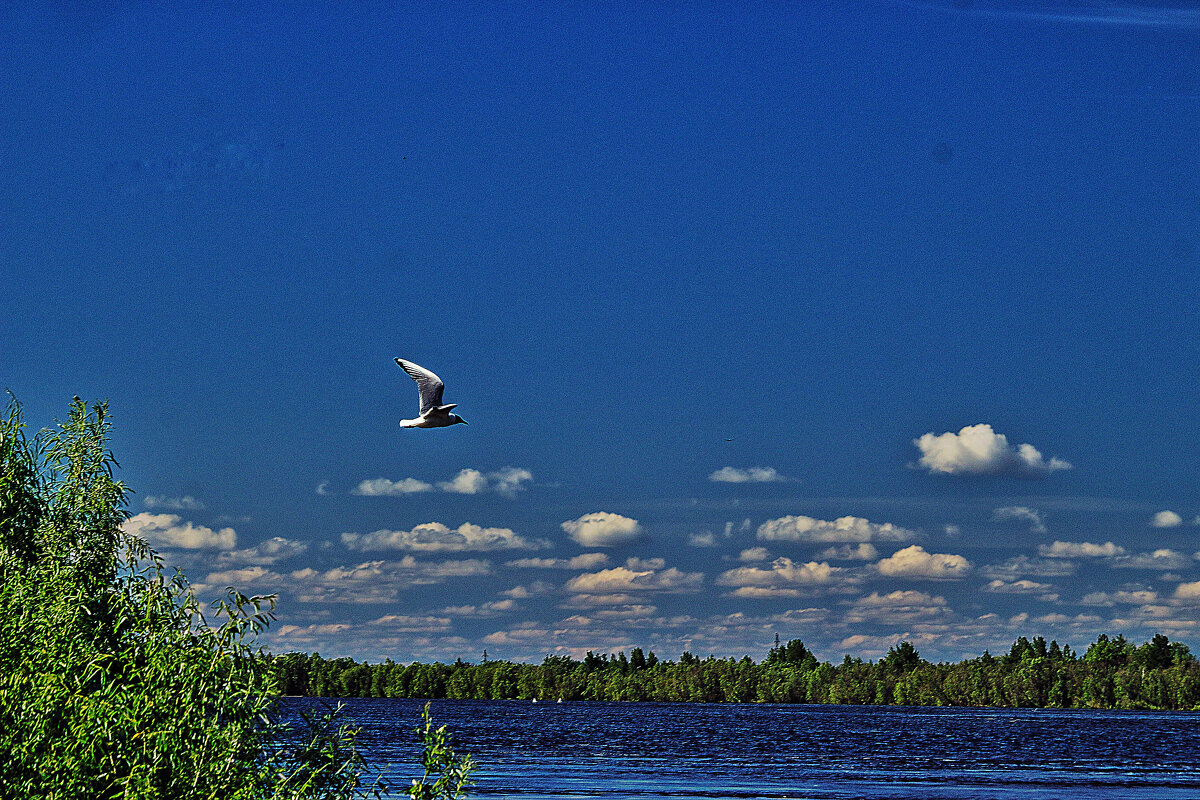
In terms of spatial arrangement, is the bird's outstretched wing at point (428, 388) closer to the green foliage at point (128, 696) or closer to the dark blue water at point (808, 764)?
the green foliage at point (128, 696)

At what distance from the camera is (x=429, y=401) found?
3344 cm

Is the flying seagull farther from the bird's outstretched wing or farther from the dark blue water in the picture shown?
the dark blue water

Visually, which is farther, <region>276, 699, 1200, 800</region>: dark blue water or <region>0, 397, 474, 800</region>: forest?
<region>276, 699, 1200, 800</region>: dark blue water

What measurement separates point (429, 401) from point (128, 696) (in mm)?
9724

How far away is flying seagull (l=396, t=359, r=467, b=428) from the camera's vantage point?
107 feet

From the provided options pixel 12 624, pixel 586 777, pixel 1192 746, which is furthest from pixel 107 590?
pixel 1192 746

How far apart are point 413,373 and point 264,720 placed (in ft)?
29.8

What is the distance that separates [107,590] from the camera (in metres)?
31.5

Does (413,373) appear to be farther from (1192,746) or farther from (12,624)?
(1192,746)

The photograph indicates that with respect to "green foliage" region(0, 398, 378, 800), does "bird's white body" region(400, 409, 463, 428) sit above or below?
above

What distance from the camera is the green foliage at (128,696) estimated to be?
28.0 meters

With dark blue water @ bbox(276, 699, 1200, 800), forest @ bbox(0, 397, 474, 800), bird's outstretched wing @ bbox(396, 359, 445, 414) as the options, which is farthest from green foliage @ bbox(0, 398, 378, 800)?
dark blue water @ bbox(276, 699, 1200, 800)

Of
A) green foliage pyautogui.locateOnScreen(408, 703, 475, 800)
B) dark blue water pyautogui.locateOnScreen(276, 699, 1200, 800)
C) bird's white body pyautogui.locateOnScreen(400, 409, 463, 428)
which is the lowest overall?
dark blue water pyautogui.locateOnScreen(276, 699, 1200, 800)

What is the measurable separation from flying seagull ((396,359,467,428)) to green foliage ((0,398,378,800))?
5.71m
